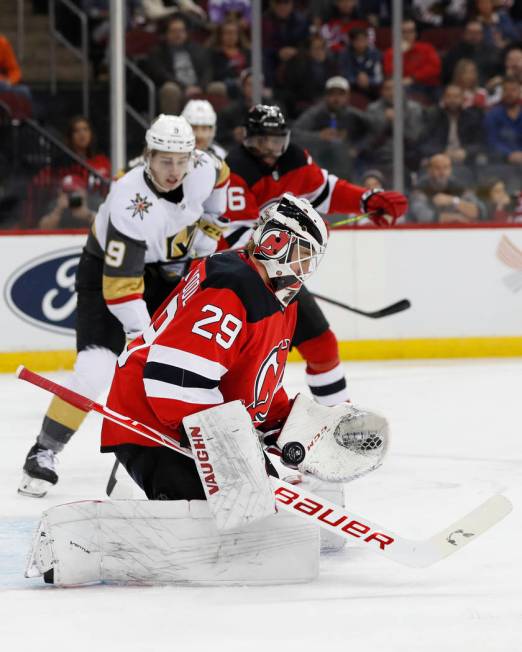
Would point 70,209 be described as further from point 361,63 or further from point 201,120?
point 361,63

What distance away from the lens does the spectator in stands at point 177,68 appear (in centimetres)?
722

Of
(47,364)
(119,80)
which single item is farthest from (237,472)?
(119,80)

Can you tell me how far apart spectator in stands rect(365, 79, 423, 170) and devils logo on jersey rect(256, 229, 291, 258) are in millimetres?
4326

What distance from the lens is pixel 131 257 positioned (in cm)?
367

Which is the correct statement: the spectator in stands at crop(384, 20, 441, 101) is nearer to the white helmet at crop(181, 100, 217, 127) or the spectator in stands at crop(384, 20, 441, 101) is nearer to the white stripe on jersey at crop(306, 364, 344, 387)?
the white helmet at crop(181, 100, 217, 127)

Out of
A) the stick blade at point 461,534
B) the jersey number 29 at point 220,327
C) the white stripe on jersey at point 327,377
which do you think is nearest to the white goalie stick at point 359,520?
the stick blade at point 461,534

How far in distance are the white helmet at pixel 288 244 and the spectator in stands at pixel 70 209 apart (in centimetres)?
364

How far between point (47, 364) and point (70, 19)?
261 centimetres

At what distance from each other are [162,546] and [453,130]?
495 centimetres

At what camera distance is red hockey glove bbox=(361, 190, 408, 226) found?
14.4ft

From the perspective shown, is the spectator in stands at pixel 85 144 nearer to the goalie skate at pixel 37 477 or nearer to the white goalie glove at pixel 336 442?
the goalie skate at pixel 37 477

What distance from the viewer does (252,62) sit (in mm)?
6945

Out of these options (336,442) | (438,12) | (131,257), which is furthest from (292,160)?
(438,12)

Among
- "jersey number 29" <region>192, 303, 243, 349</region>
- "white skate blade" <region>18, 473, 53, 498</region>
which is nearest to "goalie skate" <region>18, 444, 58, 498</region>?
"white skate blade" <region>18, 473, 53, 498</region>
